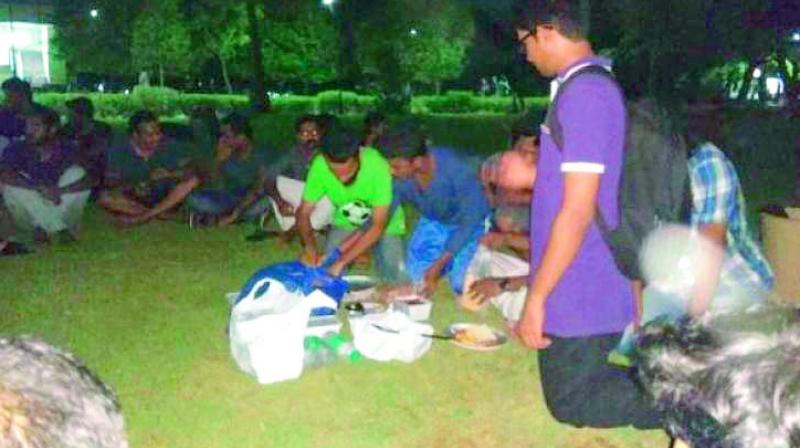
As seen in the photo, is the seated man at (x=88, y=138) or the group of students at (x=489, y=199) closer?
the group of students at (x=489, y=199)

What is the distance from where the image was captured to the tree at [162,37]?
125ft

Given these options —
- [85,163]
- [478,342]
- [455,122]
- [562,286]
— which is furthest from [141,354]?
[455,122]

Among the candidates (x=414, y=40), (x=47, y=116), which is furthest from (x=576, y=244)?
(x=414, y=40)

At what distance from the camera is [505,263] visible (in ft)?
20.4

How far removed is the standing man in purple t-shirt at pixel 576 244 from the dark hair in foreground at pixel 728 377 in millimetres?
1634

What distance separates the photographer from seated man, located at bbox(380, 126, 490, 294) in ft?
19.5

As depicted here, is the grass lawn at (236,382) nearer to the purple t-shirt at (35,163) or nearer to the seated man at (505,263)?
the seated man at (505,263)

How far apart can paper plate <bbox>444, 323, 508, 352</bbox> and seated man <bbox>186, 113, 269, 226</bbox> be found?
3794 mm

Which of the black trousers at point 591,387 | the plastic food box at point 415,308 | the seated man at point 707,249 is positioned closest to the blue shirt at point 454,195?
the plastic food box at point 415,308

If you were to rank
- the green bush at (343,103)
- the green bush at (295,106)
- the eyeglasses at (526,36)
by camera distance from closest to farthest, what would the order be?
1. the eyeglasses at (526,36)
2. the green bush at (343,103)
3. the green bush at (295,106)

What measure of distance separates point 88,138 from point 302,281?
498 centimetres

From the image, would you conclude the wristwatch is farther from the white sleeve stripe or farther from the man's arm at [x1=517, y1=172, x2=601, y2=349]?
the white sleeve stripe

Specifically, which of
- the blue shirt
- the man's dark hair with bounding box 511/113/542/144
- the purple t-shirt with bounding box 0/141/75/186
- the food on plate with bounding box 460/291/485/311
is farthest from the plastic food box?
the purple t-shirt with bounding box 0/141/75/186

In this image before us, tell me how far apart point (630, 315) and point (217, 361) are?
2513 millimetres
